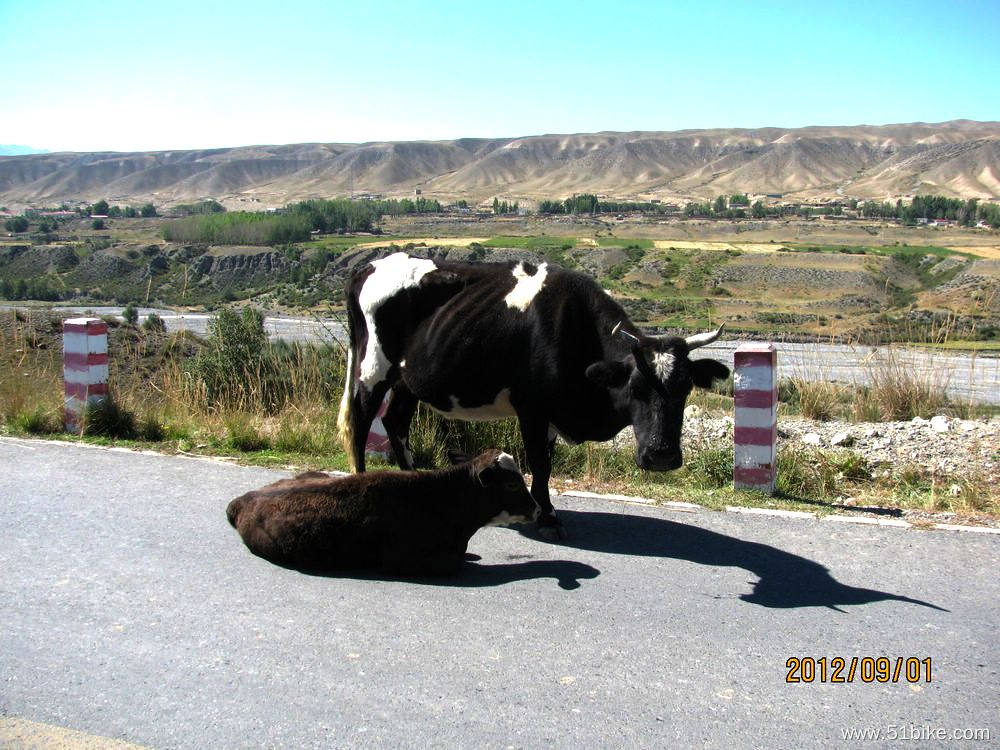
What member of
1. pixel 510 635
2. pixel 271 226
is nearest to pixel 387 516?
pixel 510 635

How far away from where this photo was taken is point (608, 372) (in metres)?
6.26

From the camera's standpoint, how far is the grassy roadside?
7.79 metres

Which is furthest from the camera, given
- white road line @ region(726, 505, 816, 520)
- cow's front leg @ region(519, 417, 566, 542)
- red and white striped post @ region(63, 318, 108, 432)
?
red and white striped post @ region(63, 318, 108, 432)

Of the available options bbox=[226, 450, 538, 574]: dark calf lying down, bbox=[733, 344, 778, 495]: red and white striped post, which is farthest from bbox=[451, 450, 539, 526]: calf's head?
bbox=[733, 344, 778, 495]: red and white striped post

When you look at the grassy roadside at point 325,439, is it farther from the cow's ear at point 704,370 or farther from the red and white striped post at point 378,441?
the cow's ear at point 704,370

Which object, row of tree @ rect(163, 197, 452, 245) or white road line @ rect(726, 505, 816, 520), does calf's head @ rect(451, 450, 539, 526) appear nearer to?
white road line @ rect(726, 505, 816, 520)

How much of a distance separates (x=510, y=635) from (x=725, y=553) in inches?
81.5

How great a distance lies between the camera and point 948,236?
96.0 meters

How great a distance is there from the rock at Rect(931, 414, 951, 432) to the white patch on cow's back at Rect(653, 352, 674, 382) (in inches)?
202

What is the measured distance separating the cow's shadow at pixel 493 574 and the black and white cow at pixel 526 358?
0.68 m

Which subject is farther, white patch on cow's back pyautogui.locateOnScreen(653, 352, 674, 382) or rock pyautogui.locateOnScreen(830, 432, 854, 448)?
rock pyautogui.locateOnScreen(830, 432, 854, 448)

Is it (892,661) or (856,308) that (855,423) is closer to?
(892,661)

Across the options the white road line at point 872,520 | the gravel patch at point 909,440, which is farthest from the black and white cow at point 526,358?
the gravel patch at point 909,440

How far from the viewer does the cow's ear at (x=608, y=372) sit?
626cm
